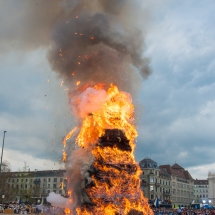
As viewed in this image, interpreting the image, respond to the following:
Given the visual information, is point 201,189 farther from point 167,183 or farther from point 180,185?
point 167,183

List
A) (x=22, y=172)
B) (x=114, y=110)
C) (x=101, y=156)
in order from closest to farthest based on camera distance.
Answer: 1. (x=101, y=156)
2. (x=114, y=110)
3. (x=22, y=172)

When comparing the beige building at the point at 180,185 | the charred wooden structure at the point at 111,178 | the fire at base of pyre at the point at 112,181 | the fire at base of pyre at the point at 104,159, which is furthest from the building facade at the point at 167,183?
the charred wooden structure at the point at 111,178

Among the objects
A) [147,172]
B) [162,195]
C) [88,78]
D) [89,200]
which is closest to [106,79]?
[88,78]

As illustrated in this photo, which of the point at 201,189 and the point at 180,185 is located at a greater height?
the point at 180,185

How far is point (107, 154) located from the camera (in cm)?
2417

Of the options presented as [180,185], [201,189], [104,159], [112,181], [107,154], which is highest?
[180,185]

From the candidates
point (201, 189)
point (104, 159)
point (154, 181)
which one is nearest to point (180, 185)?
point (154, 181)

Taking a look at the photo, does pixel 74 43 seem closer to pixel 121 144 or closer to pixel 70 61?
pixel 70 61

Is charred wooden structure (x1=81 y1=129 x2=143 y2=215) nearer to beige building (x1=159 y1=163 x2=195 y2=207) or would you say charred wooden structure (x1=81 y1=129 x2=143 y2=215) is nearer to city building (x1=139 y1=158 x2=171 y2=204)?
city building (x1=139 y1=158 x2=171 y2=204)

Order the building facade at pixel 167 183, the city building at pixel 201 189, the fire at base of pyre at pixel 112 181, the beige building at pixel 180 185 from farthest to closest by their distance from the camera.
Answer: the city building at pixel 201 189, the beige building at pixel 180 185, the building facade at pixel 167 183, the fire at base of pyre at pixel 112 181

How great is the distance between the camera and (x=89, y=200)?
2305cm

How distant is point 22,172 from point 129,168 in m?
66.0

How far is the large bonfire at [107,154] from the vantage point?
904 inches

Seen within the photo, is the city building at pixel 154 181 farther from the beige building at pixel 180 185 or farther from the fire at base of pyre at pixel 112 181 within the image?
the fire at base of pyre at pixel 112 181
